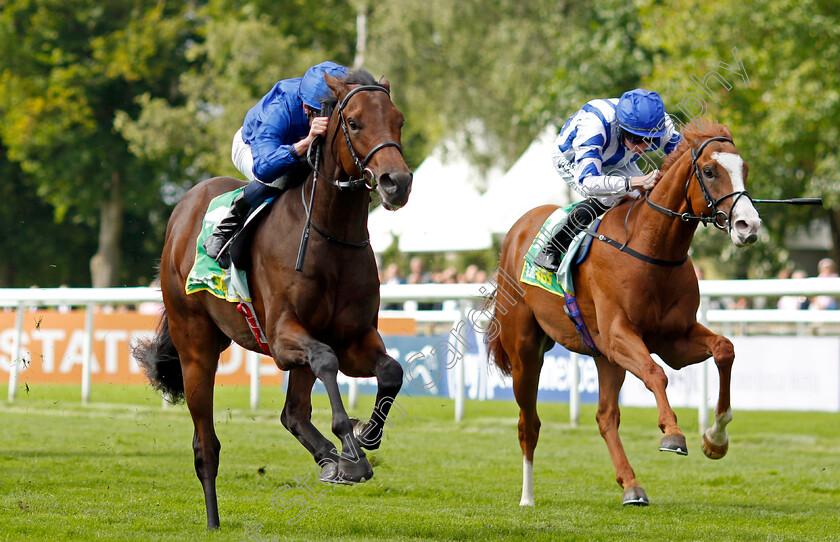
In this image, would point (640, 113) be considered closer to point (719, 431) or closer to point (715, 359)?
point (715, 359)

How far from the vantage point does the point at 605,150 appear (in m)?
6.08

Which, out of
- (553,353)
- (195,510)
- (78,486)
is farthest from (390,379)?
(553,353)

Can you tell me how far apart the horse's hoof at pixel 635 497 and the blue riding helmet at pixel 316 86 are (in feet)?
8.44

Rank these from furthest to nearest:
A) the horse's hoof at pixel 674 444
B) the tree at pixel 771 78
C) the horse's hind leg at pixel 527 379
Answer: the tree at pixel 771 78 < the horse's hind leg at pixel 527 379 < the horse's hoof at pixel 674 444

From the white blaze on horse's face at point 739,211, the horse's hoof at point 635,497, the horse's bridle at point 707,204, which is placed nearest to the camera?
the white blaze on horse's face at point 739,211

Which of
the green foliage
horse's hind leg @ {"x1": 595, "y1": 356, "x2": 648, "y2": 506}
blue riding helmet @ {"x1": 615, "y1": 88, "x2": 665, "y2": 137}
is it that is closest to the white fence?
horse's hind leg @ {"x1": 595, "y1": 356, "x2": 648, "y2": 506}

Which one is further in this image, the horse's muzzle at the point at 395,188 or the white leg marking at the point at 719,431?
the white leg marking at the point at 719,431

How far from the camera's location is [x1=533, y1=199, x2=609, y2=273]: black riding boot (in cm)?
605

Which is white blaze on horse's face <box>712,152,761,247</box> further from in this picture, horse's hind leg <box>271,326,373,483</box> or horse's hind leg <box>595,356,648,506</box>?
horse's hind leg <box>271,326,373,483</box>

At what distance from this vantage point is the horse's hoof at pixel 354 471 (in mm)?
4086

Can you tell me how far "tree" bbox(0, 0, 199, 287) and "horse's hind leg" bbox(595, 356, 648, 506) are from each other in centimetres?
2153

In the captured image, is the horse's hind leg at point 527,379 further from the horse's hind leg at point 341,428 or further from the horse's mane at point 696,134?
the horse's hind leg at point 341,428

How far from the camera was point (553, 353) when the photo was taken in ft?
33.8

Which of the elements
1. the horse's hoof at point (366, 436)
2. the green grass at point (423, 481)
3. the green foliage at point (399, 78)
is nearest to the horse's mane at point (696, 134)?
the green grass at point (423, 481)
